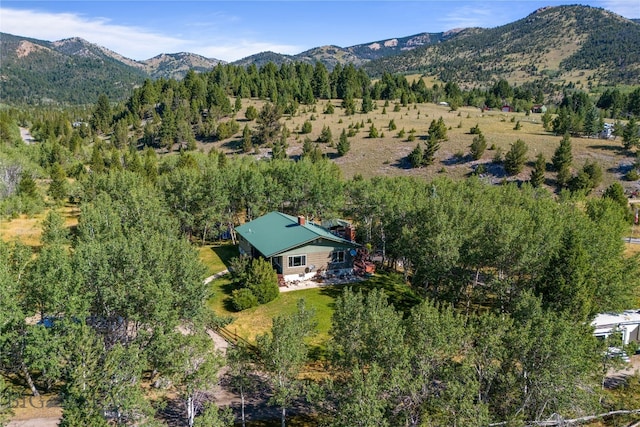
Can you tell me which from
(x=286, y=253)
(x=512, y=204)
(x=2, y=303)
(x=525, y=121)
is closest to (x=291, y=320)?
(x=2, y=303)

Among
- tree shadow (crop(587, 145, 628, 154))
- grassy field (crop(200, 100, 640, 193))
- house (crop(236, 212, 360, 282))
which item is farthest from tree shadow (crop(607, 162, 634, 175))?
house (crop(236, 212, 360, 282))

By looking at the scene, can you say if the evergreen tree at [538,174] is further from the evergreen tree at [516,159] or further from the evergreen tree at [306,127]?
the evergreen tree at [306,127]

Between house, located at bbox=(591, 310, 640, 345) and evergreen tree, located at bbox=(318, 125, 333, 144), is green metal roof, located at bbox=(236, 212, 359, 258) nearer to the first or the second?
house, located at bbox=(591, 310, 640, 345)

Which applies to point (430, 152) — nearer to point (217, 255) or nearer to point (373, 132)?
point (373, 132)

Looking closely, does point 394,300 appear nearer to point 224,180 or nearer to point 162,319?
point 162,319

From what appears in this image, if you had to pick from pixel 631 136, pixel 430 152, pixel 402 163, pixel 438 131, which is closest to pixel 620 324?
pixel 430 152

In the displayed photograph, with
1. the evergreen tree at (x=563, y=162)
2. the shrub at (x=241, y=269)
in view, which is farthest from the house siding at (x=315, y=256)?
the evergreen tree at (x=563, y=162)
